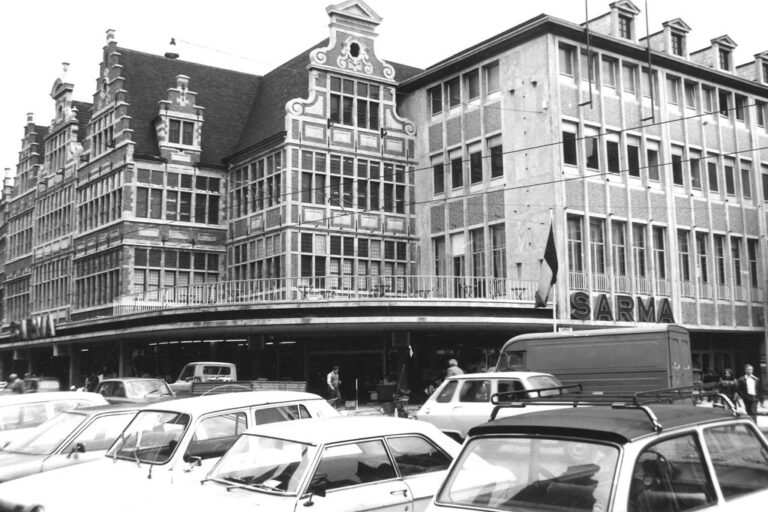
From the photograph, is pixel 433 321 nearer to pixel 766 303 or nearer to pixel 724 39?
pixel 766 303

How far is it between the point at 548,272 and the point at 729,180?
1440 cm

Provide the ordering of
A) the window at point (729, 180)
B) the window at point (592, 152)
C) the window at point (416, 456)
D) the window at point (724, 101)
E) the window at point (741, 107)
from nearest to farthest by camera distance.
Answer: the window at point (416, 456) < the window at point (592, 152) < the window at point (729, 180) < the window at point (724, 101) < the window at point (741, 107)

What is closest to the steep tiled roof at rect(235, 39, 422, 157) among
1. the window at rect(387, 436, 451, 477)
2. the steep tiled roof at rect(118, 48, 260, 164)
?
the steep tiled roof at rect(118, 48, 260, 164)

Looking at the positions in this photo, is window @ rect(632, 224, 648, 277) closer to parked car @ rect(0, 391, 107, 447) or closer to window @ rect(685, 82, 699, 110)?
window @ rect(685, 82, 699, 110)

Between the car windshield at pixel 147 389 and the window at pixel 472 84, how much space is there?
774 inches

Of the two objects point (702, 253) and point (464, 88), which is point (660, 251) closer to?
point (702, 253)

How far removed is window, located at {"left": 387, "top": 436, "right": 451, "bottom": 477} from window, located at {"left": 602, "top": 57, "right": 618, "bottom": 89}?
28.3 m

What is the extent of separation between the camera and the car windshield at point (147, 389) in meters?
19.0

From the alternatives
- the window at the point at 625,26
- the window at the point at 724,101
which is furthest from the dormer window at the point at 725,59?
the window at the point at 625,26

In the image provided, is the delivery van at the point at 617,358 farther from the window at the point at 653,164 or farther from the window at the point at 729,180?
the window at the point at 729,180

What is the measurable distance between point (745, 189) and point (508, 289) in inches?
585

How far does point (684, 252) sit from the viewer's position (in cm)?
3478

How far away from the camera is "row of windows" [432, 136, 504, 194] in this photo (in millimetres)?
32906

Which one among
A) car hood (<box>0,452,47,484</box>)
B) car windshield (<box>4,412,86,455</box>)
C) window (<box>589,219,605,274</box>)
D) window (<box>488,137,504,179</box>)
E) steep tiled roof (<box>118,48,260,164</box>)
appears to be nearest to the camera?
car hood (<box>0,452,47,484</box>)
